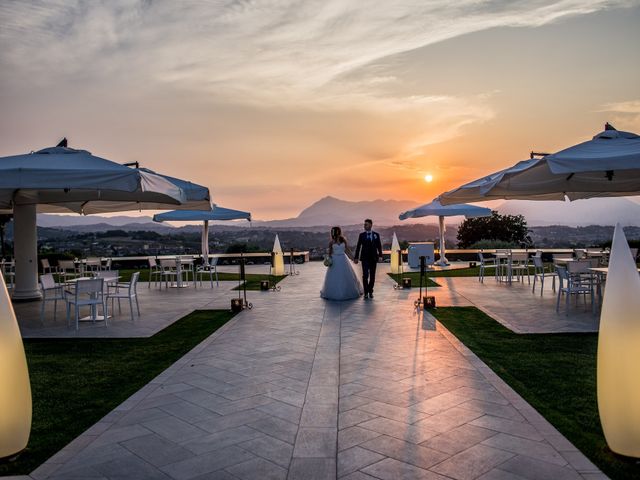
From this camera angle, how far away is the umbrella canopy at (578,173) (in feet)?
22.0

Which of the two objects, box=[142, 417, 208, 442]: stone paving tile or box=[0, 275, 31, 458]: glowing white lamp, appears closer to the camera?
box=[0, 275, 31, 458]: glowing white lamp

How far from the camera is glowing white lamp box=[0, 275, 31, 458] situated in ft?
11.2

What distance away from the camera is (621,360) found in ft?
10.8

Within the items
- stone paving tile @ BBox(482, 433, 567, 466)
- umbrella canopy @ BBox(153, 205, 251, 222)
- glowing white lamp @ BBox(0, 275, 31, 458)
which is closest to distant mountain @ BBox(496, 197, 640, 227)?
umbrella canopy @ BBox(153, 205, 251, 222)

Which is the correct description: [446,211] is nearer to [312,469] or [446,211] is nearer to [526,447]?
[526,447]

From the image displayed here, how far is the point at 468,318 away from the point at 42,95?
11982 millimetres

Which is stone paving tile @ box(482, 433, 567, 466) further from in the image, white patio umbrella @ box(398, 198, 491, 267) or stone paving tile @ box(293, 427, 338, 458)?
white patio umbrella @ box(398, 198, 491, 267)

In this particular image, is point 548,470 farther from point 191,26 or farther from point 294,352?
point 191,26

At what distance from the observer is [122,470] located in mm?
3314

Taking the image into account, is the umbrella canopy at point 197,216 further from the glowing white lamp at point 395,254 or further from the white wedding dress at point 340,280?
the white wedding dress at point 340,280

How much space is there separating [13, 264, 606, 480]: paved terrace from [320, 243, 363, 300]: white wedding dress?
4.41m

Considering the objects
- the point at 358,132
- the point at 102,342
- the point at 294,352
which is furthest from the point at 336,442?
the point at 358,132

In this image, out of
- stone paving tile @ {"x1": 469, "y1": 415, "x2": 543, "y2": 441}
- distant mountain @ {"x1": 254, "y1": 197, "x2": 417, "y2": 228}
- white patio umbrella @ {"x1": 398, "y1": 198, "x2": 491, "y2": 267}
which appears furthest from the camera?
distant mountain @ {"x1": 254, "y1": 197, "x2": 417, "y2": 228}

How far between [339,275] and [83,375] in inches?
270
